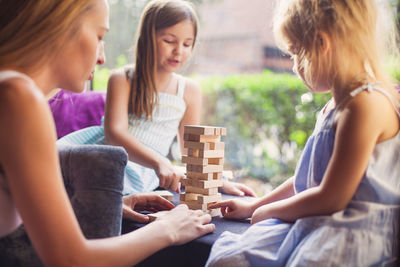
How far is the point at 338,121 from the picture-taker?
1020 millimetres

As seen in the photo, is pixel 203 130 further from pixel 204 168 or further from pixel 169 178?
pixel 169 178

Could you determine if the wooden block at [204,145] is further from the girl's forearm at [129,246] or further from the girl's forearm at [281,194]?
the girl's forearm at [129,246]

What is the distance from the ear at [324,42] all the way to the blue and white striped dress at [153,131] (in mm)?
1050

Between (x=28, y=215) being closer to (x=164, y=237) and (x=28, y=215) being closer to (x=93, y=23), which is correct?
(x=164, y=237)

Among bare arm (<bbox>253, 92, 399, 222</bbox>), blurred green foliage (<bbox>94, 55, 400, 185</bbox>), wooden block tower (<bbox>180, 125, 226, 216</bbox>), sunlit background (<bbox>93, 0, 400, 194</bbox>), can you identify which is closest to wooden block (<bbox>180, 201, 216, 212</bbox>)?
wooden block tower (<bbox>180, 125, 226, 216</bbox>)

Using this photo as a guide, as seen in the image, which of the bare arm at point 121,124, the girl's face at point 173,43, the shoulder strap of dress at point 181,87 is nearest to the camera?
the bare arm at point 121,124

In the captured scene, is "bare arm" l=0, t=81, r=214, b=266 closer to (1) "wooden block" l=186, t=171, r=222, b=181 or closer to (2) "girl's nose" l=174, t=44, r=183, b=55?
(1) "wooden block" l=186, t=171, r=222, b=181

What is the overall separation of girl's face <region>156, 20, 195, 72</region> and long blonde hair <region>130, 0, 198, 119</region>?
0.02 metres

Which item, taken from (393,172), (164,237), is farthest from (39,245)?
(393,172)

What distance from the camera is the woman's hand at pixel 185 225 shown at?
1150mm

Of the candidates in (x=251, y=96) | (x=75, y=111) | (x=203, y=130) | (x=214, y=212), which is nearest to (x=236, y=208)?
(x=214, y=212)

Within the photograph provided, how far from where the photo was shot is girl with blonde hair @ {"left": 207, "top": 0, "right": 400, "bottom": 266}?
3.19ft

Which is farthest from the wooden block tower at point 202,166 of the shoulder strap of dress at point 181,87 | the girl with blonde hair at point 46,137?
the shoulder strap of dress at point 181,87

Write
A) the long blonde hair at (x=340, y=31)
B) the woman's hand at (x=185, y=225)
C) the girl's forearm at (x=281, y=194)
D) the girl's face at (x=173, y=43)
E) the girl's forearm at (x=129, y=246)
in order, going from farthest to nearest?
the girl's face at (x=173, y=43) < the girl's forearm at (x=281, y=194) < the woman's hand at (x=185, y=225) < the long blonde hair at (x=340, y=31) < the girl's forearm at (x=129, y=246)
